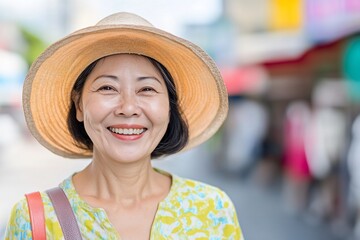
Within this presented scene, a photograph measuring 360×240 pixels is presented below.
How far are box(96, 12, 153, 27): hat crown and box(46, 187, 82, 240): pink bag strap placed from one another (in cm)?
56

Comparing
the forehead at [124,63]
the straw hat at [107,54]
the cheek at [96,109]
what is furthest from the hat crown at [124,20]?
the cheek at [96,109]

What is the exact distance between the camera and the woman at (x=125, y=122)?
2.45m

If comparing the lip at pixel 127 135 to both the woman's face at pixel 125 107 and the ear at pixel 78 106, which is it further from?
the ear at pixel 78 106

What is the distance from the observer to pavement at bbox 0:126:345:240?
33.5ft

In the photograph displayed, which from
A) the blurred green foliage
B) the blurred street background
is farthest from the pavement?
the blurred green foliage

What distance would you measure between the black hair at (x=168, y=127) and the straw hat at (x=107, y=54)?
0.03 metres

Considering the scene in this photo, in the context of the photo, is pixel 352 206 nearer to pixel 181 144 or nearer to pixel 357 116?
pixel 357 116

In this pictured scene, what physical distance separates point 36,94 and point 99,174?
34 cm

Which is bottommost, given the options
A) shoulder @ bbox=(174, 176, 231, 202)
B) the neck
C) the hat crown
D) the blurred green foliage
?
shoulder @ bbox=(174, 176, 231, 202)

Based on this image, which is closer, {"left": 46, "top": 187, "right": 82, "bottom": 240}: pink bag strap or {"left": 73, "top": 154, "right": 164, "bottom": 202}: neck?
{"left": 46, "top": 187, "right": 82, "bottom": 240}: pink bag strap

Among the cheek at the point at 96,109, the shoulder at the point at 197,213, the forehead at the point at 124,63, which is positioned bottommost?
the shoulder at the point at 197,213

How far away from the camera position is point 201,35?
29.5 metres

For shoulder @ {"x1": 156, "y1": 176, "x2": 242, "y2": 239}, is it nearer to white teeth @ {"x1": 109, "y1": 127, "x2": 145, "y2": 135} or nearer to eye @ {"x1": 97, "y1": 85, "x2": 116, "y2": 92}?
white teeth @ {"x1": 109, "y1": 127, "x2": 145, "y2": 135}

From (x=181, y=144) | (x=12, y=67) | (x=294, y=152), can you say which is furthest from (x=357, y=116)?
(x=12, y=67)
